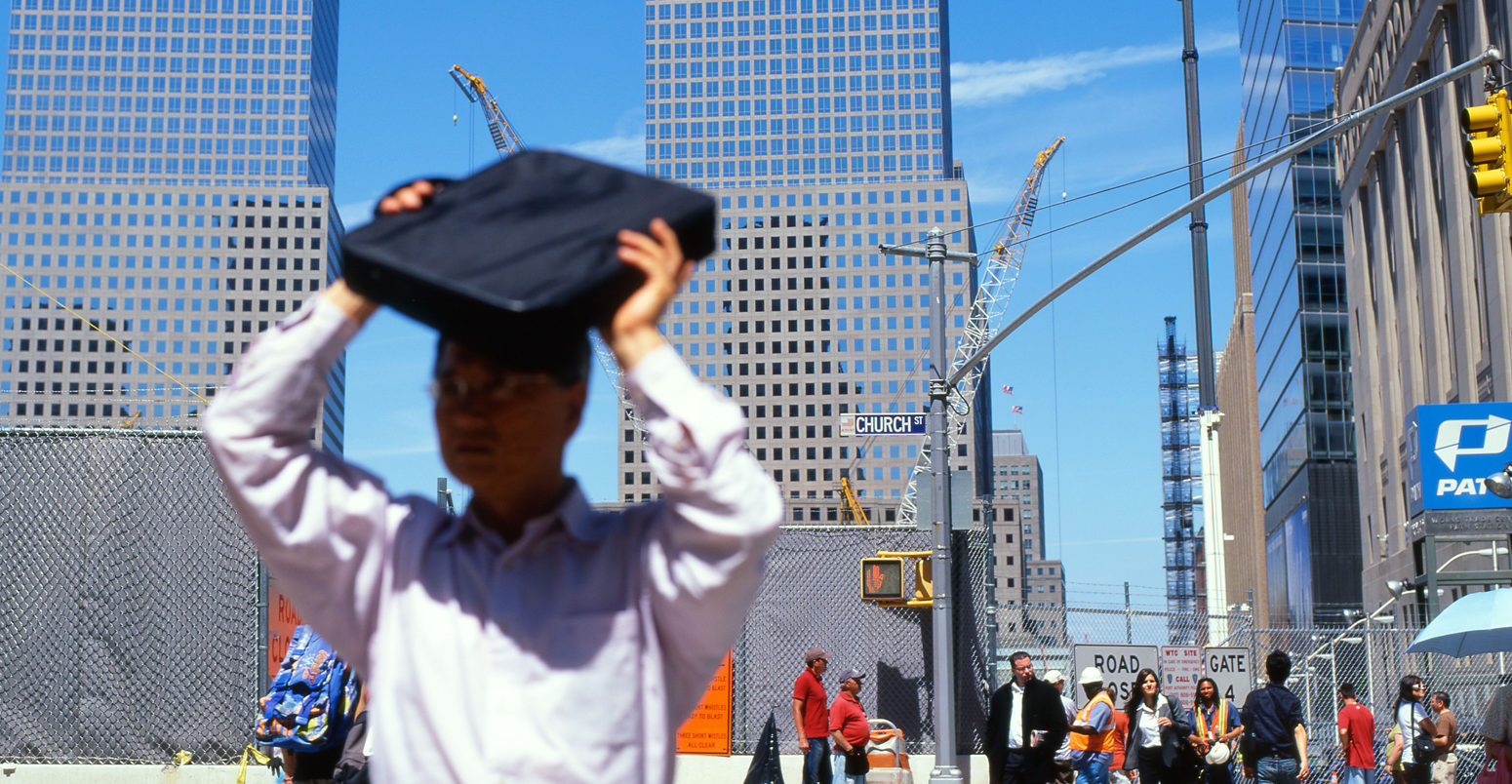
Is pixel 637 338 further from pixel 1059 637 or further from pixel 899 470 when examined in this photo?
pixel 899 470

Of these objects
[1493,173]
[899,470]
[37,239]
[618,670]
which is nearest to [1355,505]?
[1493,173]

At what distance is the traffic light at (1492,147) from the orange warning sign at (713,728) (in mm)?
7723

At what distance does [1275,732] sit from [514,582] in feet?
37.6

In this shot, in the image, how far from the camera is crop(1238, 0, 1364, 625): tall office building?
67938 mm

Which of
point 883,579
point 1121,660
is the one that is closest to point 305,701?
point 883,579

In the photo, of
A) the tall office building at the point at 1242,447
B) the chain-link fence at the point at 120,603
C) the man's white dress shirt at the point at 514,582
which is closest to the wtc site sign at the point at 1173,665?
the chain-link fence at the point at 120,603

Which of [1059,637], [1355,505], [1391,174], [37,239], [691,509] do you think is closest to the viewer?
[691,509]

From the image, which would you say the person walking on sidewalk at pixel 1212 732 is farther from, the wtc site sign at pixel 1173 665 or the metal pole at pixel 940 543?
the metal pole at pixel 940 543

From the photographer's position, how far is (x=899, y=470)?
18288 centimetres

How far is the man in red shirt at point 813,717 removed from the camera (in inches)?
518

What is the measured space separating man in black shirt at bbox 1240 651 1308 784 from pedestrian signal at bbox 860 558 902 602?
11.2 ft

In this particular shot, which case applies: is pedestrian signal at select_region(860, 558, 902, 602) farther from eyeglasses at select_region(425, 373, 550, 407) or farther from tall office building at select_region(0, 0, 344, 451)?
tall office building at select_region(0, 0, 344, 451)

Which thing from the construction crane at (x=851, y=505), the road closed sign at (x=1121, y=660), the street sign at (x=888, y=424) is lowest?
the road closed sign at (x=1121, y=660)

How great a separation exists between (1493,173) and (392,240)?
1174 centimetres
